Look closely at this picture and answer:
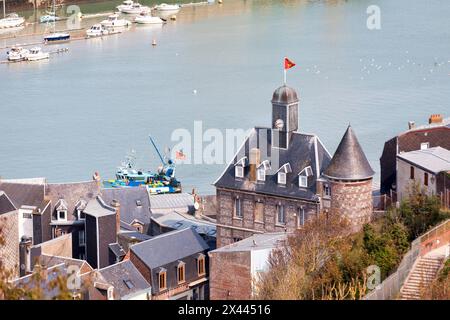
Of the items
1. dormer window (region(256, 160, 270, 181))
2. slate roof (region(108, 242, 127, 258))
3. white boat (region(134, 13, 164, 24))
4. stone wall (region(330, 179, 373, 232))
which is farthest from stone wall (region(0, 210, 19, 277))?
white boat (region(134, 13, 164, 24))

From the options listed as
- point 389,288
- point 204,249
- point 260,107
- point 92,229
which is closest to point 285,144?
point 204,249

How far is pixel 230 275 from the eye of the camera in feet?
75.7

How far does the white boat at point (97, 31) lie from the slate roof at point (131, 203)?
125 ft

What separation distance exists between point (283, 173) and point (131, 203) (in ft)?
16.5

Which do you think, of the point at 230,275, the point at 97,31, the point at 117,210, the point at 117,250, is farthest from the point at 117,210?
the point at 97,31

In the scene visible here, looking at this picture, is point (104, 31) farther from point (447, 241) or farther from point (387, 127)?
point (447, 241)

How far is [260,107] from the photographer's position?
45.3 meters

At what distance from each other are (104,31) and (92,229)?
41450 mm

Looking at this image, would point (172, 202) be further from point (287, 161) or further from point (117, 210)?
point (287, 161)

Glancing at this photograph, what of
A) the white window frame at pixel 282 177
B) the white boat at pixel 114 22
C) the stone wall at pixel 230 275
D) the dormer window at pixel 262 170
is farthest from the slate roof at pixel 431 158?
the white boat at pixel 114 22

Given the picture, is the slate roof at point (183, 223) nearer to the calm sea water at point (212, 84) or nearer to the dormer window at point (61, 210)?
the dormer window at point (61, 210)

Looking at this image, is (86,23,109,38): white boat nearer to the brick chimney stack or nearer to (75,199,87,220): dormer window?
(75,199,87,220): dormer window

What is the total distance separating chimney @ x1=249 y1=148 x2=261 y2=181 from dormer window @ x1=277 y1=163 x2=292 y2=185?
578 millimetres

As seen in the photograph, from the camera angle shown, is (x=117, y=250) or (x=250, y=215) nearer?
(x=250, y=215)
